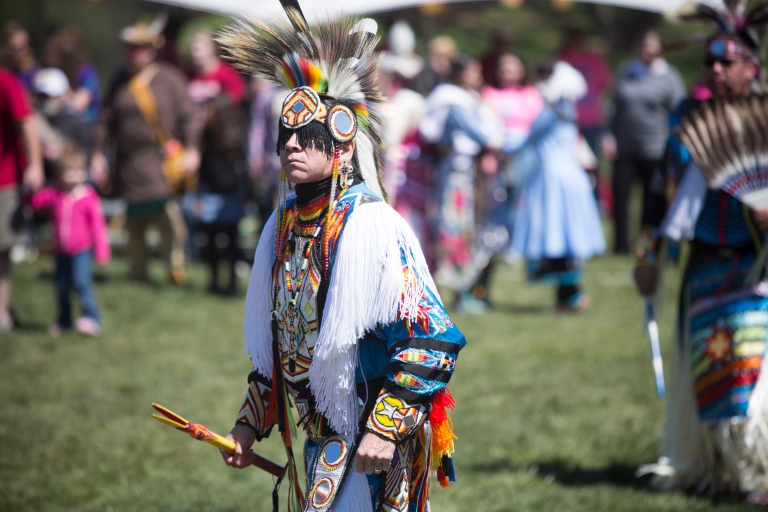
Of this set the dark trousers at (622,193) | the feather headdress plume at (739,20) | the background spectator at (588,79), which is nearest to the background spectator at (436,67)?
the background spectator at (588,79)

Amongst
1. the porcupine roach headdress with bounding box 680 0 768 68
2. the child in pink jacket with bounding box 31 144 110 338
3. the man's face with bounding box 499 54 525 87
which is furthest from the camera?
the man's face with bounding box 499 54 525 87

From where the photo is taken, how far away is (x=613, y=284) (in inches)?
350

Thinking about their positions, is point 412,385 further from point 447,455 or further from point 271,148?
point 271,148

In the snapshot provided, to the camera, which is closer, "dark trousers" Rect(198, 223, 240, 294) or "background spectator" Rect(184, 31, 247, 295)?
"background spectator" Rect(184, 31, 247, 295)

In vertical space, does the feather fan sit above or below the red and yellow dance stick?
above

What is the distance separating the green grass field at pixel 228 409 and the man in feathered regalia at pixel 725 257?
227 millimetres

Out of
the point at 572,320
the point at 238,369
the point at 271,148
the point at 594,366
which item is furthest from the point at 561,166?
the point at 238,369

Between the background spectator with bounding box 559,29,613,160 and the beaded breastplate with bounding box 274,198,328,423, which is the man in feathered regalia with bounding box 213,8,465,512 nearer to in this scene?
the beaded breastplate with bounding box 274,198,328,423

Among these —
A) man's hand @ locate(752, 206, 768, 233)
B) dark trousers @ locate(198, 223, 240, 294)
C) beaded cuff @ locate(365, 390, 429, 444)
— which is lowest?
dark trousers @ locate(198, 223, 240, 294)

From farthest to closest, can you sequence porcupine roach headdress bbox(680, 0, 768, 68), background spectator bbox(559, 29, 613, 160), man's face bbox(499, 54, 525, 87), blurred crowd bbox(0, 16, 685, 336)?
1. background spectator bbox(559, 29, 613, 160)
2. man's face bbox(499, 54, 525, 87)
3. blurred crowd bbox(0, 16, 685, 336)
4. porcupine roach headdress bbox(680, 0, 768, 68)

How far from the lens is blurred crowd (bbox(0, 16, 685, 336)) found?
6863 mm

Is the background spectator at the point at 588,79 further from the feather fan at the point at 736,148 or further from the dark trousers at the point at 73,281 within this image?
the feather fan at the point at 736,148

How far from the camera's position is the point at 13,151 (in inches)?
263

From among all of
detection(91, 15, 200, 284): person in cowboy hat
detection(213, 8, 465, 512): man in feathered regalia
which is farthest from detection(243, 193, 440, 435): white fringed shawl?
detection(91, 15, 200, 284): person in cowboy hat
